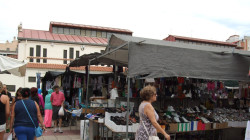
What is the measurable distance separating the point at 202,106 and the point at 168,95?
117cm

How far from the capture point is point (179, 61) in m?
5.57

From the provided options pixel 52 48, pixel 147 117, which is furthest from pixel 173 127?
pixel 52 48

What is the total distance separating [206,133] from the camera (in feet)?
26.6

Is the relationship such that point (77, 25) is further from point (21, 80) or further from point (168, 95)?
point (168, 95)

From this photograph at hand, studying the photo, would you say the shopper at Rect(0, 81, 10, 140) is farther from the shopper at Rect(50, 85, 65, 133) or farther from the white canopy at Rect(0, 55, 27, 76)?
the shopper at Rect(50, 85, 65, 133)

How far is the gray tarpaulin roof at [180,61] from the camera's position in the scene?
205 inches

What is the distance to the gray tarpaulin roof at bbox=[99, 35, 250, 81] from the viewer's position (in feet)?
17.0

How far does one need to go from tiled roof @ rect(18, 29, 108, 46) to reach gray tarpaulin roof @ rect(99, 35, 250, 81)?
90.7 feet

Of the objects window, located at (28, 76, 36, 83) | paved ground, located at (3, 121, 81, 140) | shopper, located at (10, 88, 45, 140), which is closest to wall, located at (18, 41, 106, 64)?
window, located at (28, 76, 36, 83)

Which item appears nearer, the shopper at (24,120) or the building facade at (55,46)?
the shopper at (24,120)

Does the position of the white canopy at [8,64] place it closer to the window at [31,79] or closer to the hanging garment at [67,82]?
the hanging garment at [67,82]

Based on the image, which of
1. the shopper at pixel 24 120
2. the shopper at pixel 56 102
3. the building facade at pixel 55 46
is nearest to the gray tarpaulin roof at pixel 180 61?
the shopper at pixel 24 120

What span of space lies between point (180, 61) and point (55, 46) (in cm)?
2905

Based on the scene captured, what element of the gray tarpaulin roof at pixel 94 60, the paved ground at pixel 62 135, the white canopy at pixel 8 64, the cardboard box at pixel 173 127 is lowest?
the paved ground at pixel 62 135
